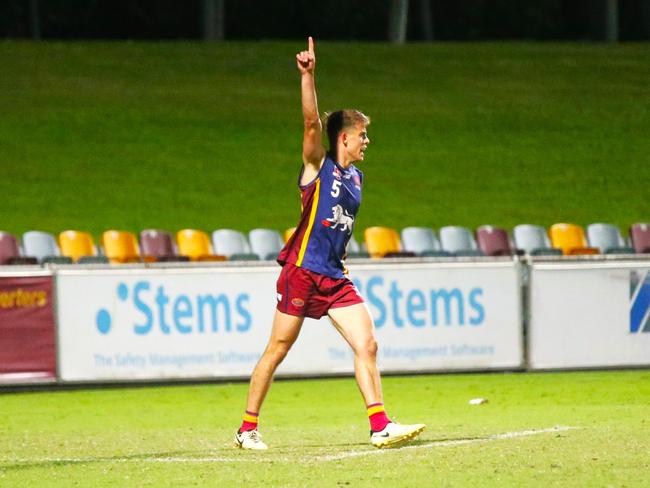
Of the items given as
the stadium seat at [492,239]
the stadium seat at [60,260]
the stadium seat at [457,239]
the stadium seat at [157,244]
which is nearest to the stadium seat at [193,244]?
the stadium seat at [157,244]

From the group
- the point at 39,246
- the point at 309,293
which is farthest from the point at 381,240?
the point at 309,293

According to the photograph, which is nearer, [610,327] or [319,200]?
[319,200]

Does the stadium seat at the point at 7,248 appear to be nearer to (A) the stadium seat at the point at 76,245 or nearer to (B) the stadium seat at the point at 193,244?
(A) the stadium seat at the point at 76,245

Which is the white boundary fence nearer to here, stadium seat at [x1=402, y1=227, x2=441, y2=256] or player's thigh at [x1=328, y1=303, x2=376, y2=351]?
player's thigh at [x1=328, y1=303, x2=376, y2=351]

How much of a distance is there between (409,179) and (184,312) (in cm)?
1497

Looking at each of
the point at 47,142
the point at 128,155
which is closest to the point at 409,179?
the point at 128,155

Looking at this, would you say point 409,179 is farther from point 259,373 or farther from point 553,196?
point 259,373

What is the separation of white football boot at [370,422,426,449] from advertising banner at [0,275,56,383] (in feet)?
21.8

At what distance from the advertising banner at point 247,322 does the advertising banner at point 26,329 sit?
0.14 meters

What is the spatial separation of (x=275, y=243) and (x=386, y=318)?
6.83 m

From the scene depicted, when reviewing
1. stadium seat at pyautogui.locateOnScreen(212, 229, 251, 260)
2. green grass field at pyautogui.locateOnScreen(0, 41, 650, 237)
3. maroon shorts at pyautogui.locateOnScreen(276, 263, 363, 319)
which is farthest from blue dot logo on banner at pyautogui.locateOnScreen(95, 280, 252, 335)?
green grass field at pyautogui.locateOnScreen(0, 41, 650, 237)

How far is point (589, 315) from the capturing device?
1501cm

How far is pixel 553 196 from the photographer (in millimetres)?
27969

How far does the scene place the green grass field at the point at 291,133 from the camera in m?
27.1
